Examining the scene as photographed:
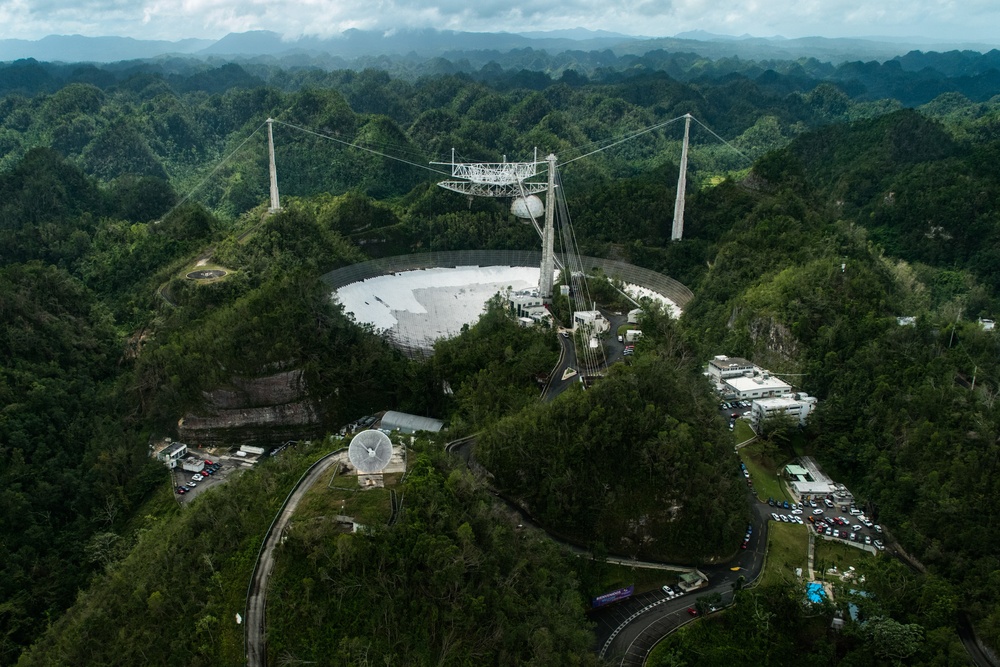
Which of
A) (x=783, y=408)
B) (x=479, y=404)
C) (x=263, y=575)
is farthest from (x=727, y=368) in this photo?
(x=263, y=575)

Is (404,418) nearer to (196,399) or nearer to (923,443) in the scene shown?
(196,399)

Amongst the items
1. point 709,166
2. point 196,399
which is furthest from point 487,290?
point 709,166

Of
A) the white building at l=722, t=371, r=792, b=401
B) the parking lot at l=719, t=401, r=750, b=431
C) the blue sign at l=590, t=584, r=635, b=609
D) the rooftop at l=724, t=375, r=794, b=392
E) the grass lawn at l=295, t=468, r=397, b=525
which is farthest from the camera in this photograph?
the rooftop at l=724, t=375, r=794, b=392

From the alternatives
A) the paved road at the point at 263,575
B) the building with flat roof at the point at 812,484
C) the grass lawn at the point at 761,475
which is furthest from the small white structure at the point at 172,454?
the building with flat roof at the point at 812,484

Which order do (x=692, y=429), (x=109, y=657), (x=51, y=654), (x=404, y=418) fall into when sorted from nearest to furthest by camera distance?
(x=109, y=657) < (x=51, y=654) < (x=692, y=429) < (x=404, y=418)

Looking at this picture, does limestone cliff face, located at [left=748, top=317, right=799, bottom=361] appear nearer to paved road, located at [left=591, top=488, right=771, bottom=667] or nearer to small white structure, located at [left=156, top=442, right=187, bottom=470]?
paved road, located at [left=591, top=488, right=771, bottom=667]

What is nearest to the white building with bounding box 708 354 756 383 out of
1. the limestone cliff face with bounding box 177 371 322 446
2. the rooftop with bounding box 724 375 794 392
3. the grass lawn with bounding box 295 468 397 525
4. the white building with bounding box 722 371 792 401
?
the rooftop with bounding box 724 375 794 392
